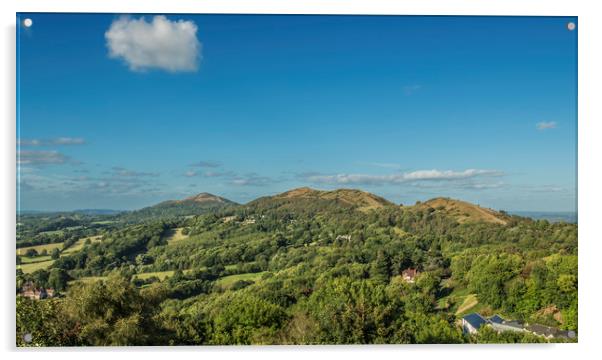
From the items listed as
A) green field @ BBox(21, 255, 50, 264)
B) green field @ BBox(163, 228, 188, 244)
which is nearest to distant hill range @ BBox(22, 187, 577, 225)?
green field @ BBox(163, 228, 188, 244)

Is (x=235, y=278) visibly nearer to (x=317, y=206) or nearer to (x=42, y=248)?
(x=317, y=206)

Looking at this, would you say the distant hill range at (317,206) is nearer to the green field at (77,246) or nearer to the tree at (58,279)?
the green field at (77,246)

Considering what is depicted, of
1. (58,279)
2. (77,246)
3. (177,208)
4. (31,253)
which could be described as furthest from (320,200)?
(31,253)

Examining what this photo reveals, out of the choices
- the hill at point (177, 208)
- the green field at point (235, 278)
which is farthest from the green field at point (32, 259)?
the green field at point (235, 278)

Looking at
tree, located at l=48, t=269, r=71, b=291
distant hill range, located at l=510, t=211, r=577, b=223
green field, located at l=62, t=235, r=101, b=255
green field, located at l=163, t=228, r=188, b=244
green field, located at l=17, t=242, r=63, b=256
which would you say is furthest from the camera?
green field, located at l=163, t=228, r=188, b=244

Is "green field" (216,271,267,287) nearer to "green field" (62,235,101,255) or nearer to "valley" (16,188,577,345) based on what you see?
"valley" (16,188,577,345)

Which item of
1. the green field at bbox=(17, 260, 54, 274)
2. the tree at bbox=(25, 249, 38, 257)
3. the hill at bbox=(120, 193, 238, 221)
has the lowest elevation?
the green field at bbox=(17, 260, 54, 274)

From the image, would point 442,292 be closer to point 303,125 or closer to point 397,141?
point 397,141
